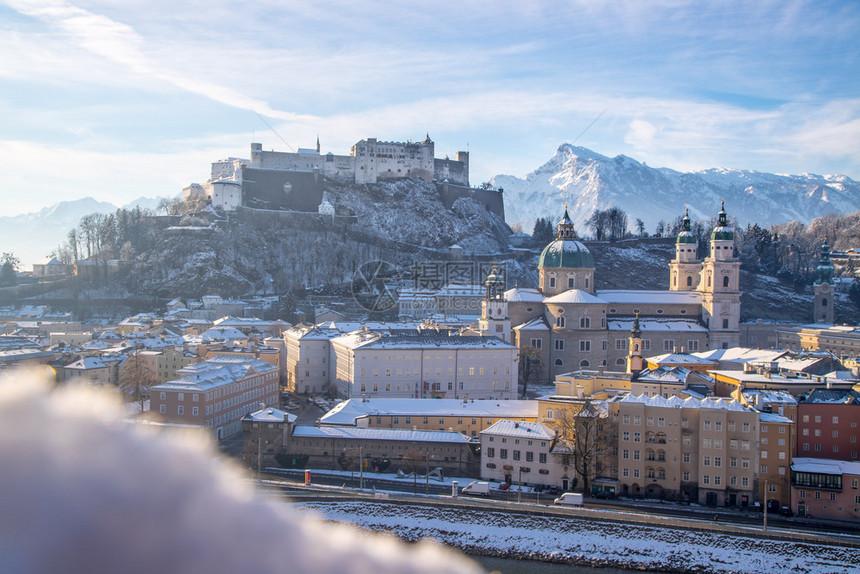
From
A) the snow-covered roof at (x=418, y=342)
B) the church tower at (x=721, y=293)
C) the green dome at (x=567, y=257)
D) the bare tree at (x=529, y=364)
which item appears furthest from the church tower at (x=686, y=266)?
the snow-covered roof at (x=418, y=342)

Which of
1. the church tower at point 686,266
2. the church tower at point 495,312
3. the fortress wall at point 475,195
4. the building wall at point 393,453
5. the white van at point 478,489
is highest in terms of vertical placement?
the fortress wall at point 475,195

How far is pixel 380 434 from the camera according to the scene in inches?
1169

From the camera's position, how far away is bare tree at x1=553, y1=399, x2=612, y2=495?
27.6m

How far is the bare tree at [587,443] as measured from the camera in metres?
27.6

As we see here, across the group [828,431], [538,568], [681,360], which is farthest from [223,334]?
[828,431]

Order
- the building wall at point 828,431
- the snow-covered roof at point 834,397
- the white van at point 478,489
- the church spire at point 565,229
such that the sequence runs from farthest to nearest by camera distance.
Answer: the church spire at point 565,229 → the snow-covered roof at point 834,397 → the building wall at point 828,431 → the white van at point 478,489

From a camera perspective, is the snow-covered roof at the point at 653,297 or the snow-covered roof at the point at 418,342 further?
the snow-covered roof at the point at 653,297

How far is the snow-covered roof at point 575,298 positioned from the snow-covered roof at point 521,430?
68.1ft

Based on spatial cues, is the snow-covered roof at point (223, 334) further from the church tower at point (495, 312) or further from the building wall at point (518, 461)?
the building wall at point (518, 461)

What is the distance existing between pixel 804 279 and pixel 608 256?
72.5 ft

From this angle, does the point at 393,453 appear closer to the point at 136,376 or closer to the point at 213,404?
the point at 213,404

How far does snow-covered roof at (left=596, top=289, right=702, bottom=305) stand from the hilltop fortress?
38649 millimetres

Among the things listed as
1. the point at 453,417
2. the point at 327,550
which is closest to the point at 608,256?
the point at 453,417

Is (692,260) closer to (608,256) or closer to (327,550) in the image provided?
(608,256)
